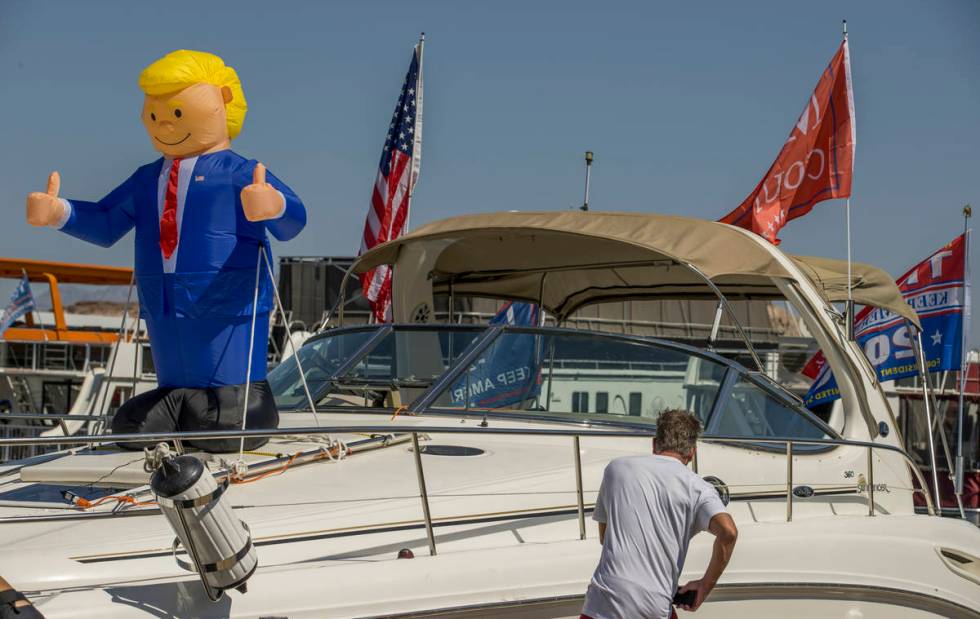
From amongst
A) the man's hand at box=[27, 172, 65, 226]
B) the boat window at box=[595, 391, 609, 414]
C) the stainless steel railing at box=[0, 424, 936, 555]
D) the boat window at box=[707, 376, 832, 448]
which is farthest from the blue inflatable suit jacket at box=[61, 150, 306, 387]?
the boat window at box=[707, 376, 832, 448]

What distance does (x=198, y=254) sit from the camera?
363cm

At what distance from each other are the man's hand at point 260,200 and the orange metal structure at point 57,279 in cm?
2125

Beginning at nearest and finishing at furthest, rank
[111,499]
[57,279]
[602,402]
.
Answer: [111,499]
[602,402]
[57,279]

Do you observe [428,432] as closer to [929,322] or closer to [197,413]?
[197,413]

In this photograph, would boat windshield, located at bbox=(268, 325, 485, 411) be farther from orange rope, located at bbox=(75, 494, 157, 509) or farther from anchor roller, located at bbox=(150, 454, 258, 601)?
anchor roller, located at bbox=(150, 454, 258, 601)

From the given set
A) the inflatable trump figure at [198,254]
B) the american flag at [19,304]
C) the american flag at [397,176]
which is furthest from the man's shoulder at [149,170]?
the american flag at [19,304]

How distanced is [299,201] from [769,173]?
5.79 meters

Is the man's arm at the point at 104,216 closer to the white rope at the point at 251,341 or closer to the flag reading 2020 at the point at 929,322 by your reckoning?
the white rope at the point at 251,341

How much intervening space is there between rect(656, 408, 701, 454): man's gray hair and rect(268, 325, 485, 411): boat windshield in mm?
1713

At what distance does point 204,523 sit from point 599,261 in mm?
4292

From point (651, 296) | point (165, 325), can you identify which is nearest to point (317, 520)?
point (165, 325)

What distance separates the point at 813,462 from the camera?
4262mm

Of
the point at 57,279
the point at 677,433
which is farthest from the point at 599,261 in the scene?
the point at 57,279

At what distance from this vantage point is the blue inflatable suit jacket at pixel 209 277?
3637 millimetres
